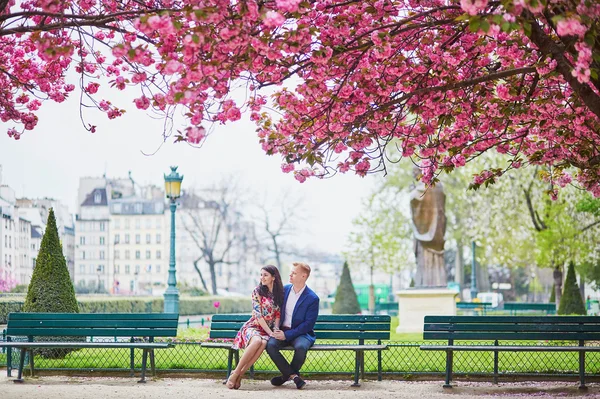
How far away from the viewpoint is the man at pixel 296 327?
10461mm

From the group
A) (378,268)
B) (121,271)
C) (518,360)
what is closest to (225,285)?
(121,271)

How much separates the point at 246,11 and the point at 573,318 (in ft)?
20.1

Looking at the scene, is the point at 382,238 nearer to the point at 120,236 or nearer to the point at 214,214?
the point at 214,214

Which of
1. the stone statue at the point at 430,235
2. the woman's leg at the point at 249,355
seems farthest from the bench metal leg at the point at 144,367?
the stone statue at the point at 430,235

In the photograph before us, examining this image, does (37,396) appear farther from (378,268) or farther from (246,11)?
(378,268)

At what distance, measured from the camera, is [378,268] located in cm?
4491

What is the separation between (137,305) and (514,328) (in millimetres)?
24707

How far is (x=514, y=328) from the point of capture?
11.1 m

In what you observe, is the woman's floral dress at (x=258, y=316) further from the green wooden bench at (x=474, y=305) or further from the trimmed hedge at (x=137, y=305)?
the green wooden bench at (x=474, y=305)

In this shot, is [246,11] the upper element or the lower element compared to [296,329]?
upper

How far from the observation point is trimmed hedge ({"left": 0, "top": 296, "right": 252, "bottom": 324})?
20.4m

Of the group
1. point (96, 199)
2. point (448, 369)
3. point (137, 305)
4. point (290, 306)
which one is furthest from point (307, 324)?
point (96, 199)

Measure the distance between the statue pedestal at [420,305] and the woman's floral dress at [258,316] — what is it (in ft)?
29.0

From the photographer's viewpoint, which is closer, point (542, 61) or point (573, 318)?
point (542, 61)
